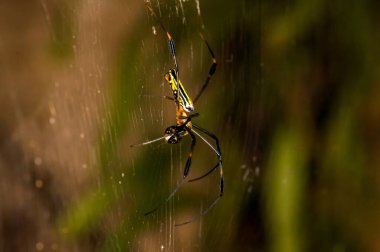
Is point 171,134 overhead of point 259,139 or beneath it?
overhead

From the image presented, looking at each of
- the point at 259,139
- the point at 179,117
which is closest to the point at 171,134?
the point at 179,117

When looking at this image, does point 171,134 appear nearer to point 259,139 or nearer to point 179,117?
point 179,117

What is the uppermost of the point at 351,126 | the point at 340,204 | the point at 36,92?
the point at 36,92

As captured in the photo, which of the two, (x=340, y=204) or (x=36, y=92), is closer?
(x=36, y=92)

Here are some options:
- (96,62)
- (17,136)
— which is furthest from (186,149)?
(17,136)

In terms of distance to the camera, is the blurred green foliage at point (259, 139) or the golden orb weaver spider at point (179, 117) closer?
the golden orb weaver spider at point (179, 117)

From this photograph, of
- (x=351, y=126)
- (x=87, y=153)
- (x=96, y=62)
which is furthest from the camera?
(x=351, y=126)

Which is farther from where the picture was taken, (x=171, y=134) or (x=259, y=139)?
(x=259, y=139)

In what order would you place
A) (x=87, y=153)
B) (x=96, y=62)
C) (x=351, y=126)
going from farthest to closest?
(x=351, y=126), (x=87, y=153), (x=96, y=62)

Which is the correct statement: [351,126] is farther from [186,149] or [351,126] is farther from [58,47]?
[58,47]

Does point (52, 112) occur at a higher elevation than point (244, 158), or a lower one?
higher

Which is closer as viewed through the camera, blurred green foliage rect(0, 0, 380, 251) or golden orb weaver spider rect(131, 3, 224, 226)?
golden orb weaver spider rect(131, 3, 224, 226)
